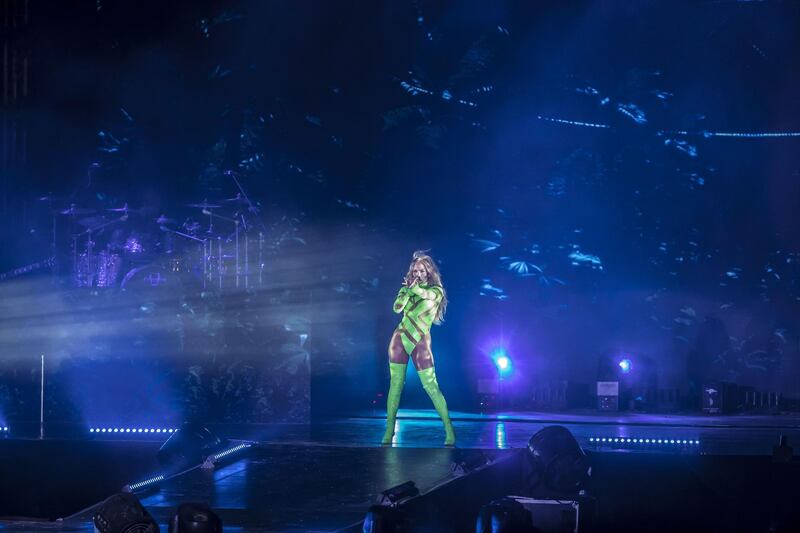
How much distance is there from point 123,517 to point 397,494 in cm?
174

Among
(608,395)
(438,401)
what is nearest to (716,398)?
(608,395)

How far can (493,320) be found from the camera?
16203 mm

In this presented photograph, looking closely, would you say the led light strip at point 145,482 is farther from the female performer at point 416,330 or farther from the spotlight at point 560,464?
the spotlight at point 560,464

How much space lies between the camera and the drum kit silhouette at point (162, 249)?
12.6 m

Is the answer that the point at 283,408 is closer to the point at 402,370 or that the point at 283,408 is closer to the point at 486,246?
the point at 402,370

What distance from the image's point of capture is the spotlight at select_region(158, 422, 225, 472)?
28.5 ft

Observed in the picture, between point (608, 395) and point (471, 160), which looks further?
point (608, 395)

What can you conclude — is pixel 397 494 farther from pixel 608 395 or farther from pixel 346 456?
pixel 608 395

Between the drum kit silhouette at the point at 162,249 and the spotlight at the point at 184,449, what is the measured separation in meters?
4.00

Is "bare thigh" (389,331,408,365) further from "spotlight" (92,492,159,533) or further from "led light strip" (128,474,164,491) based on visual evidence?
"spotlight" (92,492,159,533)

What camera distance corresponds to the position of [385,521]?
19.2 feet

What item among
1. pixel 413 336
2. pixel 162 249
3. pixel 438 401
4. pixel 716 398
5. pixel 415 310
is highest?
pixel 162 249

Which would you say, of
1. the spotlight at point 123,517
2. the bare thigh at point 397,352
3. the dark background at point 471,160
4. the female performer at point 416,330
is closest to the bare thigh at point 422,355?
the female performer at point 416,330

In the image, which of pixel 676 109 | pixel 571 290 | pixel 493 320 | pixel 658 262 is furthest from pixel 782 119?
pixel 493 320
